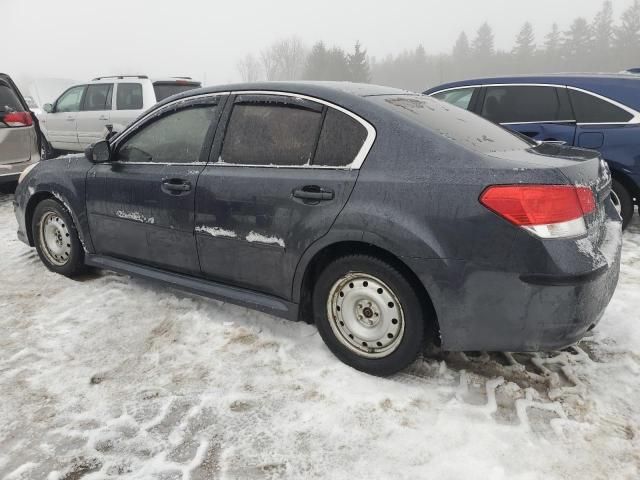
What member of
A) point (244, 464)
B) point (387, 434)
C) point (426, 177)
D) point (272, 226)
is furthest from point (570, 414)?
point (272, 226)

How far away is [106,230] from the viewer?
148 inches

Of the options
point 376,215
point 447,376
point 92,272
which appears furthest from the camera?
point 92,272

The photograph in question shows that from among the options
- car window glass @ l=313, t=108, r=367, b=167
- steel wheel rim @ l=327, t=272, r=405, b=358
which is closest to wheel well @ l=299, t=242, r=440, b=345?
steel wheel rim @ l=327, t=272, r=405, b=358

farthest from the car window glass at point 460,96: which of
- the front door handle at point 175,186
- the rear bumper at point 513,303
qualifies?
the rear bumper at point 513,303

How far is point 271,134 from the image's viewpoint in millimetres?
2984

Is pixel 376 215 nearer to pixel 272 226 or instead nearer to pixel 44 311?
pixel 272 226

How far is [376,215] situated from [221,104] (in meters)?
1.42

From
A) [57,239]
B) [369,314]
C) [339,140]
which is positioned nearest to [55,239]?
[57,239]

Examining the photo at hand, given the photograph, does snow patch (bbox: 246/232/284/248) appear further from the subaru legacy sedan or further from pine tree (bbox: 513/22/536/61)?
pine tree (bbox: 513/22/536/61)

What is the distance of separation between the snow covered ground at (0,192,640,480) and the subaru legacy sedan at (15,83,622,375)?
286mm

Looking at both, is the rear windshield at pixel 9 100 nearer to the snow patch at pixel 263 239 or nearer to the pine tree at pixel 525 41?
the snow patch at pixel 263 239

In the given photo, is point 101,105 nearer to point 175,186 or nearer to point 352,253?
point 175,186

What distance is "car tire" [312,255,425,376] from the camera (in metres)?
2.56

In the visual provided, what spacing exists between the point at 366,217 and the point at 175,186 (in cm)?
142
